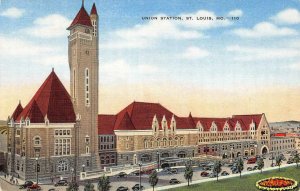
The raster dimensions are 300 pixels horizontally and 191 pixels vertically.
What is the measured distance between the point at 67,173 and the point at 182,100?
196 inches

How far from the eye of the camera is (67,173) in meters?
13.9

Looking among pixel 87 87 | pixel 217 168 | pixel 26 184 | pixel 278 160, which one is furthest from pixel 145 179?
pixel 278 160

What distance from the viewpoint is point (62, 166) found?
1391 cm

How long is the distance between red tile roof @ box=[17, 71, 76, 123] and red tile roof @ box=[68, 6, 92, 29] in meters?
1.94

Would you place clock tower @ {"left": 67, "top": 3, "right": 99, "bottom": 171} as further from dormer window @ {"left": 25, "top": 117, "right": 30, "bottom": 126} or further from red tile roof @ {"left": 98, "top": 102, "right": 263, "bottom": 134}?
dormer window @ {"left": 25, "top": 117, "right": 30, "bottom": 126}

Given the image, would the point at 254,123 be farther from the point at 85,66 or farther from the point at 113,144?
the point at 85,66

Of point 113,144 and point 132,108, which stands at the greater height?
point 132,108

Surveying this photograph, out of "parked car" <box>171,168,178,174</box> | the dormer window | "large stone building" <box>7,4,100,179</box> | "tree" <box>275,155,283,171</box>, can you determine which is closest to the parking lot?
"parked car" <box>171,168,178,174</box>

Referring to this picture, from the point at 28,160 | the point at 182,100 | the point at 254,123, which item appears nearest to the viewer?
the point at 28,160

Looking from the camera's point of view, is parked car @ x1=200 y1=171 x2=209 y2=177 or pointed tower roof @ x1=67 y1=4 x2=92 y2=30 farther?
parked car @ x1=200 y1=171 x2=209 y2=177

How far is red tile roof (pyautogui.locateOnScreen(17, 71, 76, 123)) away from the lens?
13.6m

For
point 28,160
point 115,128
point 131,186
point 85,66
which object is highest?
point 85,66

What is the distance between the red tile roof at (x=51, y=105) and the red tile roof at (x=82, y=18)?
194 cm

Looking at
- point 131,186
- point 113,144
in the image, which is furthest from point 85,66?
point 131,186
